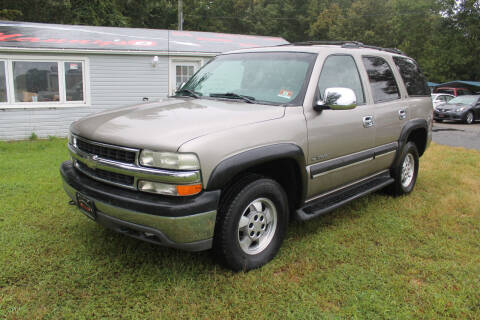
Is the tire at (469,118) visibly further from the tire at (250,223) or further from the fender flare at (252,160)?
the tire at (250,223)

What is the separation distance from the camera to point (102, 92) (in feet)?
39.4

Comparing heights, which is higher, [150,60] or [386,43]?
[386,43]

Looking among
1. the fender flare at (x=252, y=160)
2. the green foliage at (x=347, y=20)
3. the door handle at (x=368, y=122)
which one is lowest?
the fender flare at (x=252, y=160)

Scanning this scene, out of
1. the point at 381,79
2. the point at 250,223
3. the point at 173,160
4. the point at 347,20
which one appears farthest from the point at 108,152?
the point at 347,20

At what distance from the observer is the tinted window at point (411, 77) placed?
17.2 ft

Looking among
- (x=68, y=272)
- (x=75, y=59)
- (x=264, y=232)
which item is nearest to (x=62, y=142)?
(x=75, y=59)

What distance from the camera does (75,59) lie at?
37.3ft

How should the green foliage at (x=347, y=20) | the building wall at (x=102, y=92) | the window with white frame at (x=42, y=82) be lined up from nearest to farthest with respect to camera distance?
the window with white frame at (x=42, y=82) → the building wall at (x=102, y=92) → the green foliage at (x=347, y=20)

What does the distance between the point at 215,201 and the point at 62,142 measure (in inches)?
342

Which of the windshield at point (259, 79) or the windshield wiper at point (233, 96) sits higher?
the windshield at point (259, 79)

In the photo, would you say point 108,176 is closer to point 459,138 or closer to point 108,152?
point 108,152

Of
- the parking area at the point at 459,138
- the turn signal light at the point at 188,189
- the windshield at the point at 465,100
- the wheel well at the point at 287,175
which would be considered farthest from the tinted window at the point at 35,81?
the windshield at the point at 465,100

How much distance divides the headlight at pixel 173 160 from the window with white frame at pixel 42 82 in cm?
988

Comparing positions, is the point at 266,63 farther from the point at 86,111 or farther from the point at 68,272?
the point at 86,111
